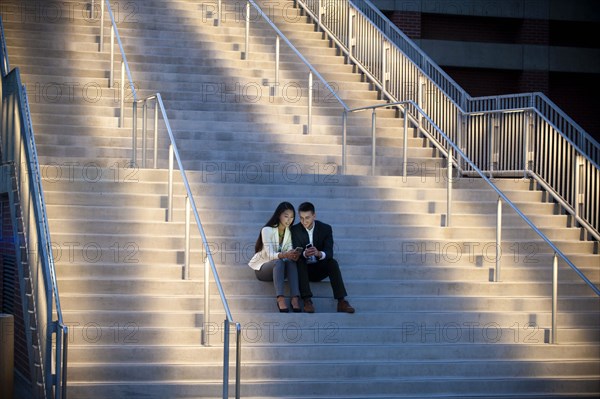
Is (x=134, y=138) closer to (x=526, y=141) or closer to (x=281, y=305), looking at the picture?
(x=281, y=305)

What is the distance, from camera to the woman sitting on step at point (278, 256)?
961 centimetres

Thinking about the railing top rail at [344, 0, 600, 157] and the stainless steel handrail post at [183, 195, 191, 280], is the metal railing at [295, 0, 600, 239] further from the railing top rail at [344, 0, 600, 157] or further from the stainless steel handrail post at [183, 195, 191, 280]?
the stainless steel handrail post at [183, 195, 191, 280]

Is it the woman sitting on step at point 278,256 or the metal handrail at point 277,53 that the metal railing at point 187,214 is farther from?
the metal handrail at point 277,53

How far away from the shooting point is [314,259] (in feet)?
32.4

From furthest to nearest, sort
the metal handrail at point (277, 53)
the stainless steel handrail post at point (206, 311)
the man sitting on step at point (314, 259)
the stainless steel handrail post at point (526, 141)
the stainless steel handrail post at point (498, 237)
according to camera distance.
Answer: the metal handrail at point (277, 53)
the stainless steel handrail post at point (526, 141)
the stainless steel handrail post at point (498, 237)
the man sitting on step at point (314, 259)
the stainless steel handrail post at point (206, 311)

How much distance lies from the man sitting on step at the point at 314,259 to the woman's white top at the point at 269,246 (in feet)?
0.25

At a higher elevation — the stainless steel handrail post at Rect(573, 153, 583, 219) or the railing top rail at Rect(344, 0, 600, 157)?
the railing top rail at Rect(344, 0, 600, 157)

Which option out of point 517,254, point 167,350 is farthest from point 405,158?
point 167,350

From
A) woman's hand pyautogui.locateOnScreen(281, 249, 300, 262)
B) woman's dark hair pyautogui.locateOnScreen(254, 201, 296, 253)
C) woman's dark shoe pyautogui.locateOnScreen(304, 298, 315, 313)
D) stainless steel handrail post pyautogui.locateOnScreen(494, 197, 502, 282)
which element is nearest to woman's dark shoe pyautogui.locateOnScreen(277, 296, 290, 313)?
woman's dark shoe pyautogui.locateOnScreen(304, 298, 315, 313)

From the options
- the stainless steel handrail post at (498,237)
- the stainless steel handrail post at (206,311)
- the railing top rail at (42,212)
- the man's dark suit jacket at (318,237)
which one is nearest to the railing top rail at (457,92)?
the stainless steel handrail post at (498,237)

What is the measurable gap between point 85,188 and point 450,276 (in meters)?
3.78

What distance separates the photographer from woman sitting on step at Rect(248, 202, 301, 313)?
9609mm

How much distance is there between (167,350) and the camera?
352 inches

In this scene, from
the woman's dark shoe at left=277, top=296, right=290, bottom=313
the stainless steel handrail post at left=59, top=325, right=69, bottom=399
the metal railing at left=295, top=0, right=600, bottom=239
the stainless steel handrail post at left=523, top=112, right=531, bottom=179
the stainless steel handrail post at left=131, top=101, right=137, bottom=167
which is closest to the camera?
the stainless steel handrail post at left=59, top=325, right=69, bottom=399
